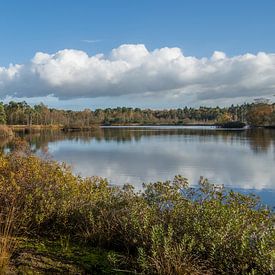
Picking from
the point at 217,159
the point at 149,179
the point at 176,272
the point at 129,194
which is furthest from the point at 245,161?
the point at 176,272

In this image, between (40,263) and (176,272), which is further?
(40,263)

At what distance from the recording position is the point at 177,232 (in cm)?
518

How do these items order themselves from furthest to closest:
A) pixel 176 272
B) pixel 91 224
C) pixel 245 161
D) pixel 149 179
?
pixel 245 161, pixel 149 179, pixel 91 224, pixel 176 272

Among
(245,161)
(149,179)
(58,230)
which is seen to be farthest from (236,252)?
(245,161)

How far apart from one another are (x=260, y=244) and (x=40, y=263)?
113 inches

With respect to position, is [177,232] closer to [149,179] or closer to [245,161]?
[149,179]

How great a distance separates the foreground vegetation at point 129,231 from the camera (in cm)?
450

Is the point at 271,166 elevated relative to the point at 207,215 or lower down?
lower down

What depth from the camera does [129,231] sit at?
17.8ft

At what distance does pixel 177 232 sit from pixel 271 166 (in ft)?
82.1

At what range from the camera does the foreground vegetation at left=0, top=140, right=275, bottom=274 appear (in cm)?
450

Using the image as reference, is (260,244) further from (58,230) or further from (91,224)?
(58,230)

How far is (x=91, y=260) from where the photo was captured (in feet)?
16.7

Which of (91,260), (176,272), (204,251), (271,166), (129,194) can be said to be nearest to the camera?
(176,272)
